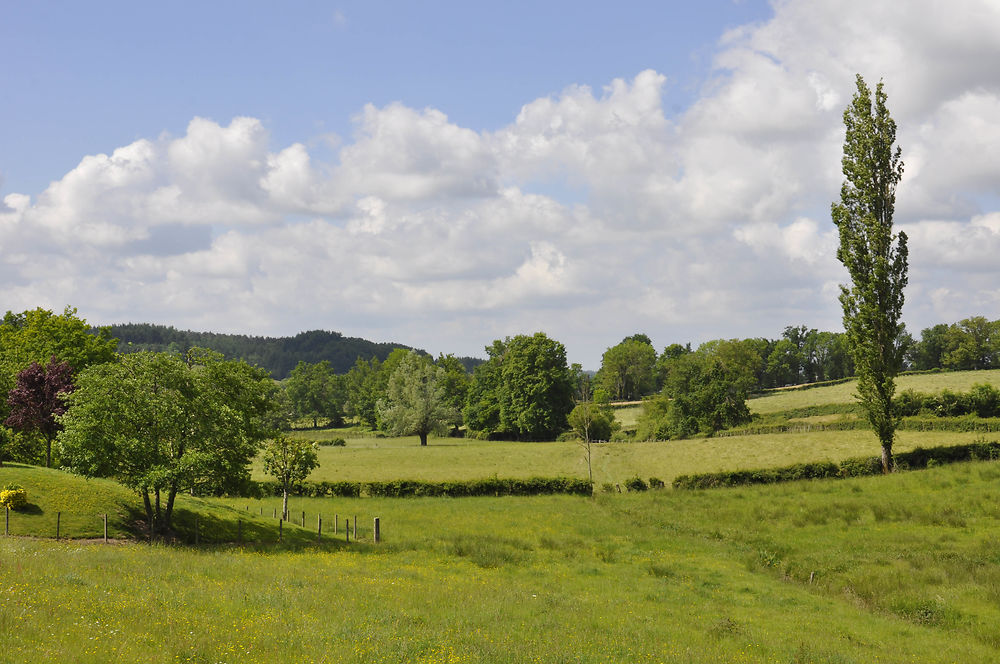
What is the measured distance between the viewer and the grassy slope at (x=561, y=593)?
1600 centimetres

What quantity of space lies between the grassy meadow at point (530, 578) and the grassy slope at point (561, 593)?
0.11m

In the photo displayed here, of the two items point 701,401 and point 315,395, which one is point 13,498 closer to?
point 701,401

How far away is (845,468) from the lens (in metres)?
57.5

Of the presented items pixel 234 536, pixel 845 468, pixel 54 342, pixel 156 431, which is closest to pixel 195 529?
pixel 234 536

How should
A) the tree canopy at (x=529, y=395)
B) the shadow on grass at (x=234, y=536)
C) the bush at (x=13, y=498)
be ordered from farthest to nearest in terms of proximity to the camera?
the tree canopy at (x=529, y=395) < the shadow on grass at (x=234, y=536) < the bush at (x=13, y=498)

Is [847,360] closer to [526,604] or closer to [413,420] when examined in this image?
[413,420]

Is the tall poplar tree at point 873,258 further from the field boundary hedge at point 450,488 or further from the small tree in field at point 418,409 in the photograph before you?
the small tree in field at point 418,409

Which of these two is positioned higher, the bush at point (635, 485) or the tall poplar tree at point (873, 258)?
the tall poplar tree at point (873, 258)

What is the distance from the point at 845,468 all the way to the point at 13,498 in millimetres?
59413

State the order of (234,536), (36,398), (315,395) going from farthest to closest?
(315,395), (36,398), (234,536)

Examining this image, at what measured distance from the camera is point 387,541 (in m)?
39.5

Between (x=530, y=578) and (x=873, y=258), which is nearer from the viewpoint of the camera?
(x=530, y=578)

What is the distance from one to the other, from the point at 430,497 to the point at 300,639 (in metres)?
45.2

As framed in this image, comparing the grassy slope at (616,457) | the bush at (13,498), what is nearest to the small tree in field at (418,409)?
the grassy slope at (616,457)
